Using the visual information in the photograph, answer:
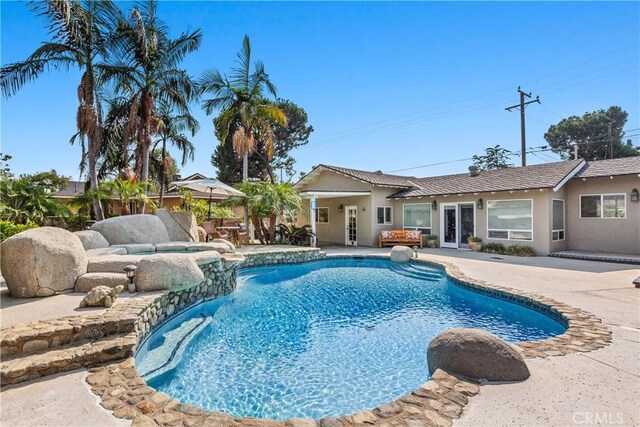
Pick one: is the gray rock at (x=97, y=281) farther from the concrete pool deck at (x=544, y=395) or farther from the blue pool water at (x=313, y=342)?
the blue pool water at (x=313, y=342)

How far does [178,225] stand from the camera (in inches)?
466

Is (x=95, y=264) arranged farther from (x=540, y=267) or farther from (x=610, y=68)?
(x=610, y=68)

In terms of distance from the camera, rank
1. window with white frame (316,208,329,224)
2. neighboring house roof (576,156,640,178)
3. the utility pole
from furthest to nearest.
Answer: the utility pole < window with white frame (316,208,329,224) < neighboring house roof (576,156,640,178)

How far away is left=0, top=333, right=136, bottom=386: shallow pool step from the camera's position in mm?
3373

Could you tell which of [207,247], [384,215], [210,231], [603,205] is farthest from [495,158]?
[207,247]

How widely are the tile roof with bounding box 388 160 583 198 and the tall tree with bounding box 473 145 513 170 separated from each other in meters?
33.8

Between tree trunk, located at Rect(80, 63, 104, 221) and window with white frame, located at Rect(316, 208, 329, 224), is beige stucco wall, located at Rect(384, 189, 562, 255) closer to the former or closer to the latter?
window with white frame, located at Rect(316, 208, 329, 224)

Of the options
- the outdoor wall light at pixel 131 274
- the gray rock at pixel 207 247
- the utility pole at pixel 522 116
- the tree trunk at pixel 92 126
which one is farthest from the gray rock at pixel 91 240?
the utility pole at pixel 522 116

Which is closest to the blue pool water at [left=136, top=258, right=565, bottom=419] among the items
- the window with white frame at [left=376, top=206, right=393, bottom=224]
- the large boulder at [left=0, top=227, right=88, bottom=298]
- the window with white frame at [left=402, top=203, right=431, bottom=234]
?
the large boulder at [left=0, top=227, right=88, bottom=298]

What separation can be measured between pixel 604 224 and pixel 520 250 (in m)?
3.36

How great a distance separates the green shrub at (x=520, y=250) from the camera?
1332 centimetres

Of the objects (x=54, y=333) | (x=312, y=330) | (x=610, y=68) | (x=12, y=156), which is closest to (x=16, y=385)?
(x=54, y=333)

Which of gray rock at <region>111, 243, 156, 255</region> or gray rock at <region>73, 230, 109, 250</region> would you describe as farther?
gray rock at <region>111, 243, 156, 255</region>

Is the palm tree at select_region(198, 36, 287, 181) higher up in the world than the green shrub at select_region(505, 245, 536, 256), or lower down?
higher up
